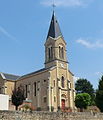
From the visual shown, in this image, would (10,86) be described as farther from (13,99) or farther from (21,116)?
(21,116)

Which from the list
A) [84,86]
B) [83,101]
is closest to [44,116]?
[83,101]

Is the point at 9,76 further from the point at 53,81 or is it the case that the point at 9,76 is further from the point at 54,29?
the point at 54,29

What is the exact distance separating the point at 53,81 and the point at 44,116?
30.4m

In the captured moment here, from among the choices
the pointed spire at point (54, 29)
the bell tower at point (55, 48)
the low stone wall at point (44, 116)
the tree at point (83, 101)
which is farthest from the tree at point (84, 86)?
the low stone wall at point (44, 116)

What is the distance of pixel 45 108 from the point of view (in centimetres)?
5500

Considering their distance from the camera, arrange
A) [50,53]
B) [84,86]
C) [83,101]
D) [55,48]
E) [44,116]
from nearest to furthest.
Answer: [44,116] < [83,101] < [55,48] < [50,53] < [84,86]

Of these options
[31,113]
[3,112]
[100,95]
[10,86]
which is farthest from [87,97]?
[3,112]

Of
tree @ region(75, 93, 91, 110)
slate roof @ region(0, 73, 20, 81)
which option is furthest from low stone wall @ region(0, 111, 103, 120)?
slate roof @ region(0, 73, 20, 81)

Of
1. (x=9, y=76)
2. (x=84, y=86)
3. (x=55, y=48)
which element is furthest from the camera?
(x=84, y=86)

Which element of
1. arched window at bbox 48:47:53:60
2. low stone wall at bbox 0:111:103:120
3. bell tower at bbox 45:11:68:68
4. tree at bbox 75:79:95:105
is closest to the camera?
low stone wall at bbox 0:111:103:120

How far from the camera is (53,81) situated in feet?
185

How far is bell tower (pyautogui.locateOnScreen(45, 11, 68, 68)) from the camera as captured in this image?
60.0 m

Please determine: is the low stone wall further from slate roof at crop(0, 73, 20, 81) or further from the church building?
slate roof at crop(0, 73, 20, 81)

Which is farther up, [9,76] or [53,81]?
[9,76]
